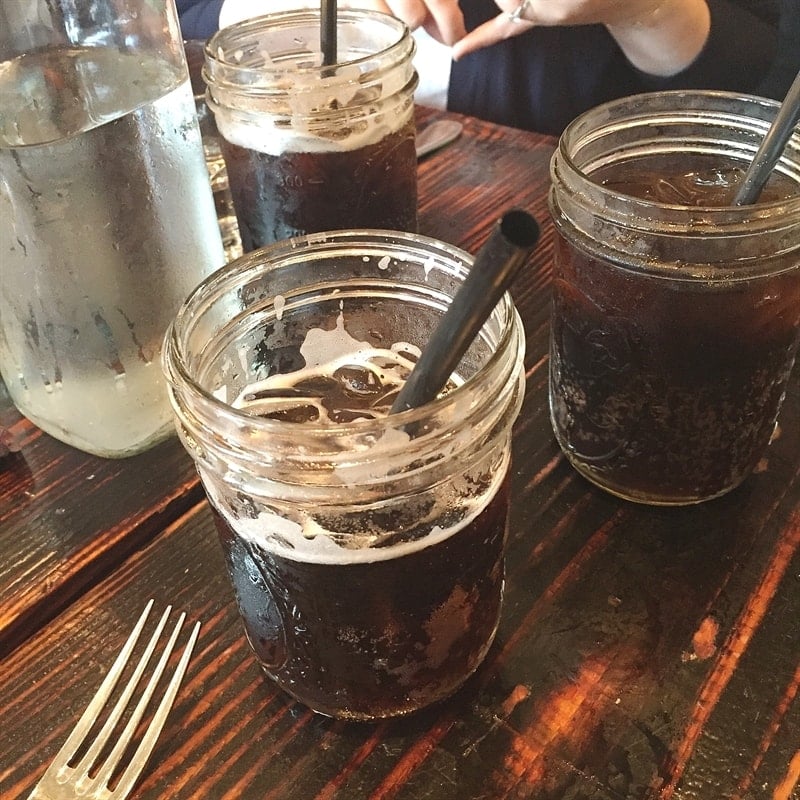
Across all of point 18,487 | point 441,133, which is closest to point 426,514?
point 18,487

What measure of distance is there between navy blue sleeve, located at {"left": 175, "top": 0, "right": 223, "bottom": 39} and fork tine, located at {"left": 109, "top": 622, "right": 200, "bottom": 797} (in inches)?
52.6

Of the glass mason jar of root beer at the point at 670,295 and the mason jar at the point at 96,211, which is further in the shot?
the mason jar at the point at 96,211

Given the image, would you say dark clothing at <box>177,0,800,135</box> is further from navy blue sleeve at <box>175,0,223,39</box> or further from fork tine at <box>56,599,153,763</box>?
fork tine at <box>56,599,153,763</box>

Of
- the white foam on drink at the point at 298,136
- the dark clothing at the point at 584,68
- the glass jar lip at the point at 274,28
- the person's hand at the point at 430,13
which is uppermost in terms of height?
the glass jar lip at the point at 274,28

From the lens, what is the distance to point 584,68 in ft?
4.94

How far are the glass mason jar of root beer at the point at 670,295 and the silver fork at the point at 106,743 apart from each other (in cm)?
34

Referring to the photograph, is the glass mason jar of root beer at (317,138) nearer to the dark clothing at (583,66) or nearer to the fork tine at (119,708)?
the fork tine at (119,708)

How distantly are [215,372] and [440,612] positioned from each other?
0.21 metres

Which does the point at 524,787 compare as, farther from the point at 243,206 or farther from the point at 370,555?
the point at 243,206

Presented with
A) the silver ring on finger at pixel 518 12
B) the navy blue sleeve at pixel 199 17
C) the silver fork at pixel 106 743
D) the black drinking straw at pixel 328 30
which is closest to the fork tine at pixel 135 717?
the silver fork at pixel 106 743

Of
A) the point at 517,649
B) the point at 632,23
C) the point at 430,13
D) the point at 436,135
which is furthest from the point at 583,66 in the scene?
the point at 517,649

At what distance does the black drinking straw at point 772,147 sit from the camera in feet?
1.74

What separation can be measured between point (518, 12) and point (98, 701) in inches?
38.6

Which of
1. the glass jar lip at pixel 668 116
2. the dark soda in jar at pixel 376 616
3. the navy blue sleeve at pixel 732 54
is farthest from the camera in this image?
the navy blue sleeve at pixel 732 54
